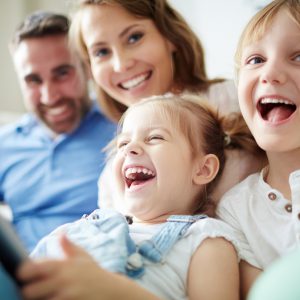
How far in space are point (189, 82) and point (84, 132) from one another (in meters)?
0.48

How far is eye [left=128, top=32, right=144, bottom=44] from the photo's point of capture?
1.33m

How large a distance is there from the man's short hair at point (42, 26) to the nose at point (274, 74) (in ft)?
3.51

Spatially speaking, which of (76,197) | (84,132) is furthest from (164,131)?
(84,132)

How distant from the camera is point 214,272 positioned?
0.78 meters

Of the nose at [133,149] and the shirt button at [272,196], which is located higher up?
the nose at [133,149]

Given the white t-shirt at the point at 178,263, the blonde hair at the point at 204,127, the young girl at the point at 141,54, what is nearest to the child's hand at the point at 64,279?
the white t-shirt at the point at 178,263

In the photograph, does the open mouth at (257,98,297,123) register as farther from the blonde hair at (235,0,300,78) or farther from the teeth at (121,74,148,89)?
the teeth at (121,74,148,89)

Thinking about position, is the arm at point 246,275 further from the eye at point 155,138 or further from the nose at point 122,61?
the nose at point 122,61

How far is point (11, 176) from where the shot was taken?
170 cm

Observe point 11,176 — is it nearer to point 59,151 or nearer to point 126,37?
point 59,151

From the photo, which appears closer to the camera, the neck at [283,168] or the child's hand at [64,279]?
the child's hand at [64,279]

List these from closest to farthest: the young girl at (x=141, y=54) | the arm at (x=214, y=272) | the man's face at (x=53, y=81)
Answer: the arm at (x=214, y=272) < the young girl at (x=141, y=54) < the man's face at (x=53, y=81)

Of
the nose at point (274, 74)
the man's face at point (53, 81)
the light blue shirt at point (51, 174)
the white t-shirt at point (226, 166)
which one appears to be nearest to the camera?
the nose at point (274, 74)

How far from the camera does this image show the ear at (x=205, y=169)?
101 centimetres
